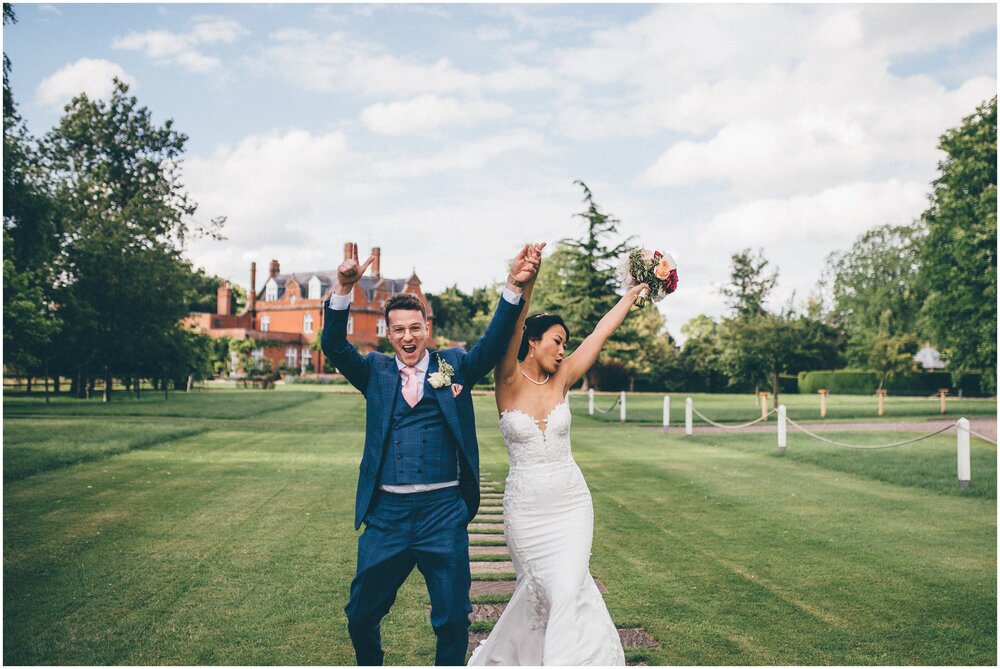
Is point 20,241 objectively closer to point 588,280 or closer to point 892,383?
point 588,280

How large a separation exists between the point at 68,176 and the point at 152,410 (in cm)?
2014

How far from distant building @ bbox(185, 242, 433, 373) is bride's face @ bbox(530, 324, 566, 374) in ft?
239

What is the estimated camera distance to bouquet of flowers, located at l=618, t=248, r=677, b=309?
202 inches

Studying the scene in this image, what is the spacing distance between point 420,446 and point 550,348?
37.1 inches

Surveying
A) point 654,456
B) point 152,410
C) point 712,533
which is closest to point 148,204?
point 152,410

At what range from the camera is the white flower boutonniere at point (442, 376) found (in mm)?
4055

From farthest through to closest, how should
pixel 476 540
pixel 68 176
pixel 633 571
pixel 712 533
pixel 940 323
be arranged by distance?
1. pixel 68 176
2. pixel 940 323
3. pixel 712 533
4. pixel 476 540
5. pixel 633 571

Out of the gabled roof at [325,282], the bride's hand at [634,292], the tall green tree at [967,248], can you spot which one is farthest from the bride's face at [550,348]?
the gabled roof at [325,282]

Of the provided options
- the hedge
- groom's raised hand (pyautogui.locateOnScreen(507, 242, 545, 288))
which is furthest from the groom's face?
the hedge

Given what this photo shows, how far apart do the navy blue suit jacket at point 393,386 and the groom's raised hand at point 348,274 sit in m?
0.11

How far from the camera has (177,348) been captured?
39344mm

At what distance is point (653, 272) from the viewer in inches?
203

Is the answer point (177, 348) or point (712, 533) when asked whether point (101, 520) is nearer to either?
point (712, 533)

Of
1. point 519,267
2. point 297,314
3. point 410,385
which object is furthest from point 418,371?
point 297,314
